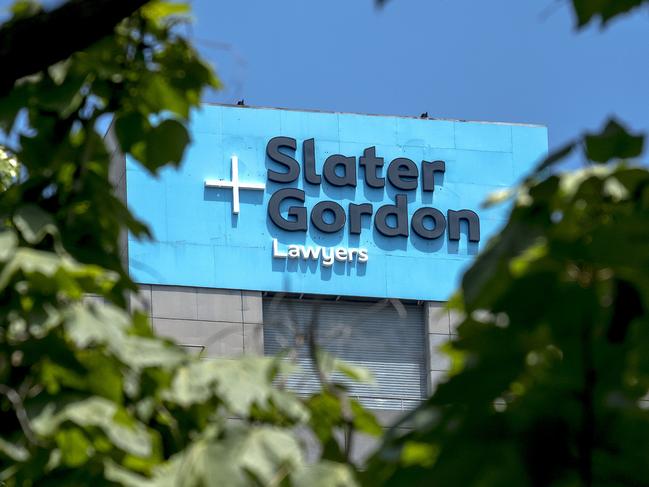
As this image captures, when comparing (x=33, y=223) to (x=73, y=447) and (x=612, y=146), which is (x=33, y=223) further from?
(x=612, y=146)

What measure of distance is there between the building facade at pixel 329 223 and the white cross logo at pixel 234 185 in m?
0.04

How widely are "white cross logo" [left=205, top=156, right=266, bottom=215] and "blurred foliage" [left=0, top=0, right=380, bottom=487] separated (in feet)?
133

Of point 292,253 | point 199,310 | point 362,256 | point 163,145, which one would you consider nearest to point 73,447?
point 163,145

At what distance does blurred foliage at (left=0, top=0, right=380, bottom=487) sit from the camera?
340 centimetres

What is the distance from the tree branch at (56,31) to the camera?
11.4ft

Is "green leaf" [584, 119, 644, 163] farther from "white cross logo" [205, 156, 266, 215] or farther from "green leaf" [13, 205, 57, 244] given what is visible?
"white cross logo" [205, 156, 266, 215]

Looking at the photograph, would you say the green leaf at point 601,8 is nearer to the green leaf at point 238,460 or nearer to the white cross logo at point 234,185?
the green leaf at point 238,460

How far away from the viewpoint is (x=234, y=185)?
45219mm

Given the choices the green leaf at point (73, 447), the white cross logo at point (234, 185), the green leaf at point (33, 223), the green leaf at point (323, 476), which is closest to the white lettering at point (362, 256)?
the white cross logo at point (234, 185)

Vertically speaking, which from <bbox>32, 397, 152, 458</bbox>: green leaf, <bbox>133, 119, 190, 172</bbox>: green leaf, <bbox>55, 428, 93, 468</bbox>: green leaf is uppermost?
<bbox>133, 119, 190, 172</bbox>: green leaf

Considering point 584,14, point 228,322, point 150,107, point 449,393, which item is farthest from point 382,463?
point 228,322

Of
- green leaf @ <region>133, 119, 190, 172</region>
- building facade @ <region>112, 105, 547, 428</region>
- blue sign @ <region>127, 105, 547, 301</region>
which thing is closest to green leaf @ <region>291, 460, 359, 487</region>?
green leaf @ <region>133, 119, 190, 172</region>

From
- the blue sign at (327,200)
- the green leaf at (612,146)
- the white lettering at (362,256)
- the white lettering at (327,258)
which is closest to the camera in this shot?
the green leaf at (612,146)

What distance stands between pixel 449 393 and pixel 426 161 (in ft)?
147
